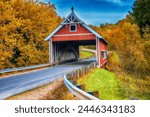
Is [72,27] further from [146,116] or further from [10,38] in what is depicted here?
[146,116]

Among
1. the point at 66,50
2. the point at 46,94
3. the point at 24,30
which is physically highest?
the point at 24,30

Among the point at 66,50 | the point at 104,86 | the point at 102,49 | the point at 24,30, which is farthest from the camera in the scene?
the point at 66,50

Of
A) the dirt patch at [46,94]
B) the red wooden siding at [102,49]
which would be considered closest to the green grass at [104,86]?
the dirt patch at [46,94]

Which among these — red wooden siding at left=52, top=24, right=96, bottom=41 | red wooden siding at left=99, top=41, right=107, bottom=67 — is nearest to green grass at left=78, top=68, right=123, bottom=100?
red wooden siding at left=52, top=24, right=96, bottom=41

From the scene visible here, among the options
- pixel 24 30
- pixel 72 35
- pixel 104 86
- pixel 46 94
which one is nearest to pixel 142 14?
pixel 72 35

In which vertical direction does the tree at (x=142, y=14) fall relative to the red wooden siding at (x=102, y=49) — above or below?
above

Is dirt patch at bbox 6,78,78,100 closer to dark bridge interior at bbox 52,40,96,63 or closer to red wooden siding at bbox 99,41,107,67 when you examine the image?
red wooden siding at bbox 99,41,107,67

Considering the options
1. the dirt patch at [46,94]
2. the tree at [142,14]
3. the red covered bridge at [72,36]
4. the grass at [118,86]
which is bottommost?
the grass at [118,86]

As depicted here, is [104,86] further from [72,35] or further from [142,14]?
[142,14]

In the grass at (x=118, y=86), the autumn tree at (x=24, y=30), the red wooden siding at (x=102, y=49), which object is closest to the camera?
the grass at (x=118, y=86)

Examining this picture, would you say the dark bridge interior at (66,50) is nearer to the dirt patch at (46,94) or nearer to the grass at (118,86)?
the grass at (118,86)

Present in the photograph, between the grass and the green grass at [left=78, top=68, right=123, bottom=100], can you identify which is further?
the grass

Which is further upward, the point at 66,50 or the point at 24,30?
the point at 24,30

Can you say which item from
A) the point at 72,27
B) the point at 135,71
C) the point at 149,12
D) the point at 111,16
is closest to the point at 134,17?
the point at 149,12
